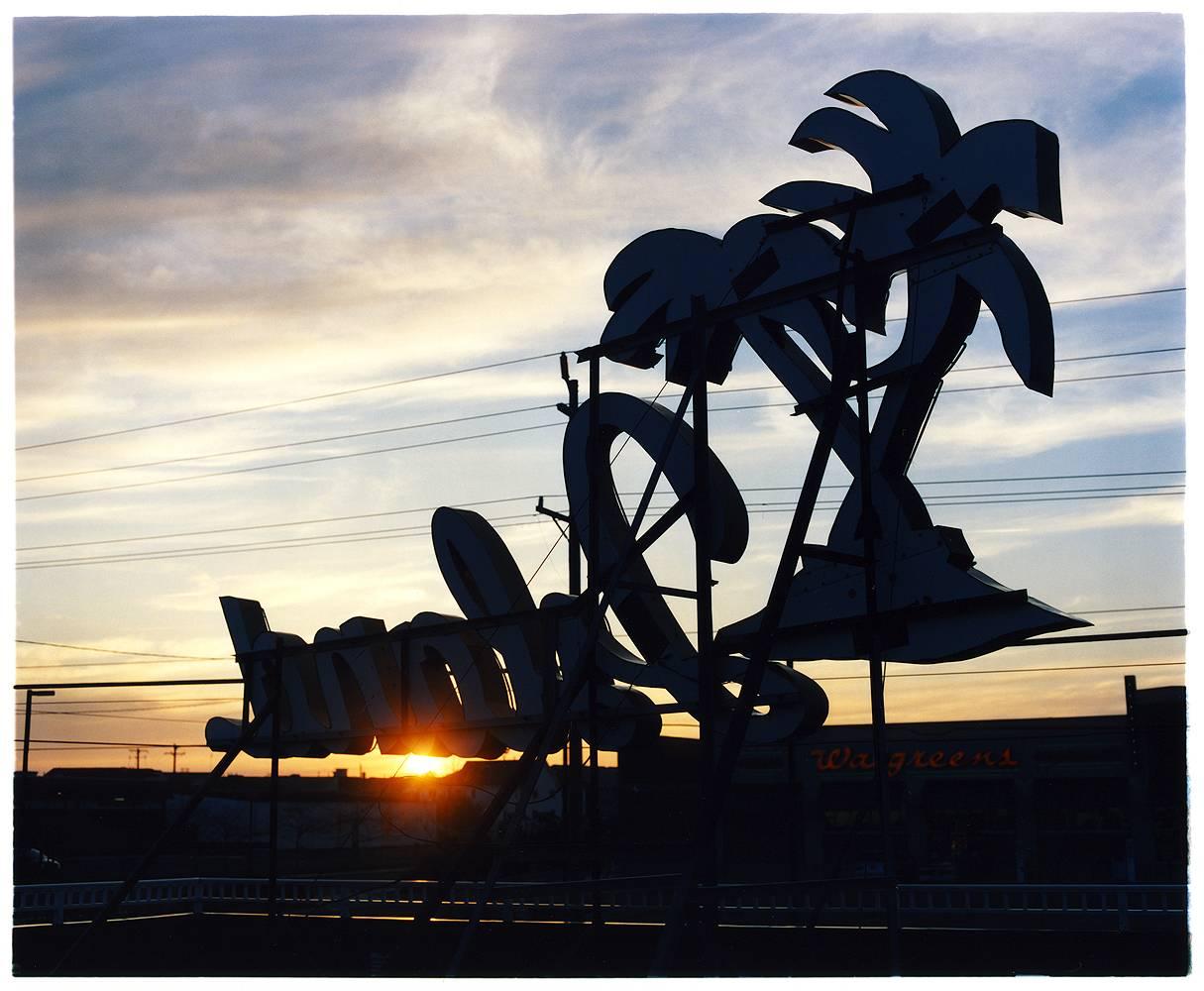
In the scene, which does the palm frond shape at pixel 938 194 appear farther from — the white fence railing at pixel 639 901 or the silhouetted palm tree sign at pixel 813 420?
the white fence railing at pixel 639 901

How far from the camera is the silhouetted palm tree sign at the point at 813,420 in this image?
36.9ft

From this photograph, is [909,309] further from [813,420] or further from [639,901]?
[639,901]

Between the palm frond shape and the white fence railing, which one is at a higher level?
the palm frond shape

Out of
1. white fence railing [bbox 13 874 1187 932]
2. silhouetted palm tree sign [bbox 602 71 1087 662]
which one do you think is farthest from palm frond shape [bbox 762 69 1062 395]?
white fence railing [bbox 13 874 1187 932]

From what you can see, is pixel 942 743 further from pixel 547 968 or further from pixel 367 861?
pixel 547 968

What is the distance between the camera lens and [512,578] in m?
15.7

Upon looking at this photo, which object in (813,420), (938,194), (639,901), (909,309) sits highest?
(938,194)

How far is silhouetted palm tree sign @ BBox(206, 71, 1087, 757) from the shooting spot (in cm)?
1126

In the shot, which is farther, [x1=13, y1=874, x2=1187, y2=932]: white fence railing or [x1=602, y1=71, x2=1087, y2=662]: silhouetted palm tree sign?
[x1=13, y1=874, x2=1187, y2=932]: white fence railing

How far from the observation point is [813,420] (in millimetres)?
12516

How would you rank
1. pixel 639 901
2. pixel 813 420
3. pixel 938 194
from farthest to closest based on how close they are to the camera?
pixel 639 901, pixel 813 420, pixel 938 194

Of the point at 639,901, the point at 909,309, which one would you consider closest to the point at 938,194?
the point at 909,309

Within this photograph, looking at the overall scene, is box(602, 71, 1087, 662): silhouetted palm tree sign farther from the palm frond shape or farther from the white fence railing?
the white fence railing

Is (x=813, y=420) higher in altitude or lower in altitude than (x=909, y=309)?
lower
